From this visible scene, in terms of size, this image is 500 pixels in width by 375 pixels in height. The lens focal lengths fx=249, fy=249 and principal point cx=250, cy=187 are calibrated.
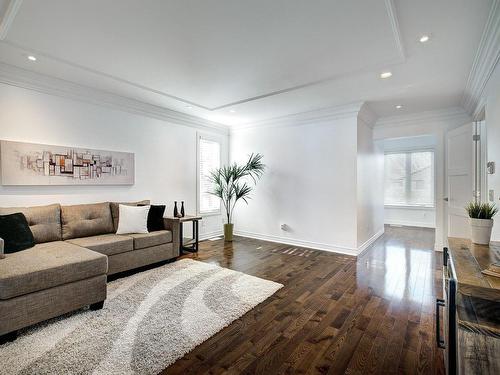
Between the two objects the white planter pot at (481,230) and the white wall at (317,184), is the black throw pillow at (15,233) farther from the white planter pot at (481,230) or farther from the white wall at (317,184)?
the white planter pot at (481,230)

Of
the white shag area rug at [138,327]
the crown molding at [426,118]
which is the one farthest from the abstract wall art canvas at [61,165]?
the crown molding at [426,118]

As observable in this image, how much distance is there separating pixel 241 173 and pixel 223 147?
981 mm

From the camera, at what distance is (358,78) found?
130 inches

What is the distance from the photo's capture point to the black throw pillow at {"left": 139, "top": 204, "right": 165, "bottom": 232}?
3908mm

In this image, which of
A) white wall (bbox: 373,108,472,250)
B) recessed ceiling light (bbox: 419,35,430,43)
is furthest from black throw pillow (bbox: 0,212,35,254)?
white wall (bbox: 373,108,472,250)

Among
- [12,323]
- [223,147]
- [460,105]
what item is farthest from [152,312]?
[460,105]

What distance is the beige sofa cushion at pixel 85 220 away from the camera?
3.27 meters

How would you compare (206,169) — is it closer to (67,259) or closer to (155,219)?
(155,219)

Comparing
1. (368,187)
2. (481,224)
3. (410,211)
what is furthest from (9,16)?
(410,211)

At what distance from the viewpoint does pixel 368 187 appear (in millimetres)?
5043

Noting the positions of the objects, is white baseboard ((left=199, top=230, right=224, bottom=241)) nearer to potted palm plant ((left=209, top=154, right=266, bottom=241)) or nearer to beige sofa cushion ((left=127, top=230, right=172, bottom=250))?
potted palm plant ((left=209, top=154, right=266, bottom=241))

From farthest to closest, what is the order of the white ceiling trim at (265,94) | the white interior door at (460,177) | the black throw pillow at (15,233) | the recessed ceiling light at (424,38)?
the white interior door at (460,177) → the black throw pillow at (15,233) → the recessed ceiling light at (424,38) → the white ceiling trim at (265,94)

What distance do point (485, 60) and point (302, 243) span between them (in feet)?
12.1

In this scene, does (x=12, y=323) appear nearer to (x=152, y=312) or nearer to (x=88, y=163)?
(x=152, y=312)
